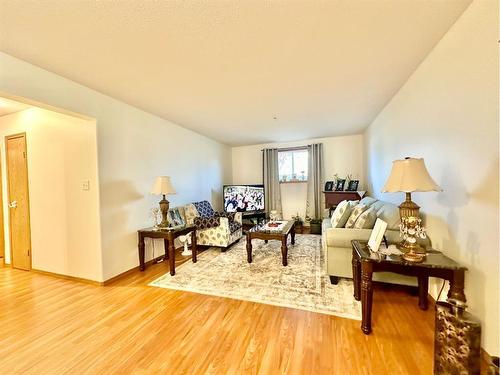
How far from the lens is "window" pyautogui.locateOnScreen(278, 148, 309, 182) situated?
18.2 feet

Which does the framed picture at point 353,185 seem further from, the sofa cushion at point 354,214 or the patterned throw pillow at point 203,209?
the patterned throw pillow at point 203,209

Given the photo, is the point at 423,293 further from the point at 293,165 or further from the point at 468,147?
the point at 293,165

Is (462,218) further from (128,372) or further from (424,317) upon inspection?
→ (128,372)

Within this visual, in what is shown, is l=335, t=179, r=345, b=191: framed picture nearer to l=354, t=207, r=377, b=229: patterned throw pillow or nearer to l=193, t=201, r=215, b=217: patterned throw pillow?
l=354, t=207, r=377, b=229: patterned throw pillow

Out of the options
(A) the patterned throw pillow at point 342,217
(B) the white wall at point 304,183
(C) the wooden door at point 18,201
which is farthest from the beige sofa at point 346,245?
(C) the wooden door at point 18,201

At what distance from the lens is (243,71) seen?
215 centimetres

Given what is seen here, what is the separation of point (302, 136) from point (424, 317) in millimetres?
3933

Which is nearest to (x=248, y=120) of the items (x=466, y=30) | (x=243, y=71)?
(x=243, y=71)

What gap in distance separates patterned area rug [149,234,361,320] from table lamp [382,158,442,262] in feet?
2.47

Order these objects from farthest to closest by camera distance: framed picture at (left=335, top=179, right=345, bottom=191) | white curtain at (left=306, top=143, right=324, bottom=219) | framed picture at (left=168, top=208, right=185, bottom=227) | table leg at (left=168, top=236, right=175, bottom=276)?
1. white curtain at (left=306, top=143, right=324, bottom=219)
2. framed picture at (left=335, top=179, right=345, bottom=191)
3. framed picture at (left=168, top=208, right=185, bottom=227)
4. table leg at (left=168, top=236, right=175, bottom=276)

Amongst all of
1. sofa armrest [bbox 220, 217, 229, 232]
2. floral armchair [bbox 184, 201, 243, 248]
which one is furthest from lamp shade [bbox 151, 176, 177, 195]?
sofa armrest [bbox 220, 217, 229, 232]

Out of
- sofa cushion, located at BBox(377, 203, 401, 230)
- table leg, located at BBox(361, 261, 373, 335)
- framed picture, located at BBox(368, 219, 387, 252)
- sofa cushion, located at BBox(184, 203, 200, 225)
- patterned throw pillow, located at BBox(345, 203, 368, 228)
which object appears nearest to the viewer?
table leg, located at BBox(361, 261, 373, 335)

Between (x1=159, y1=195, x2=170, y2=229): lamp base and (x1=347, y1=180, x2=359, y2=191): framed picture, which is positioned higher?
(x1=347, y1=180, x2=359, y2=191): framed picture

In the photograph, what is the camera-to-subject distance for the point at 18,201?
316cm
